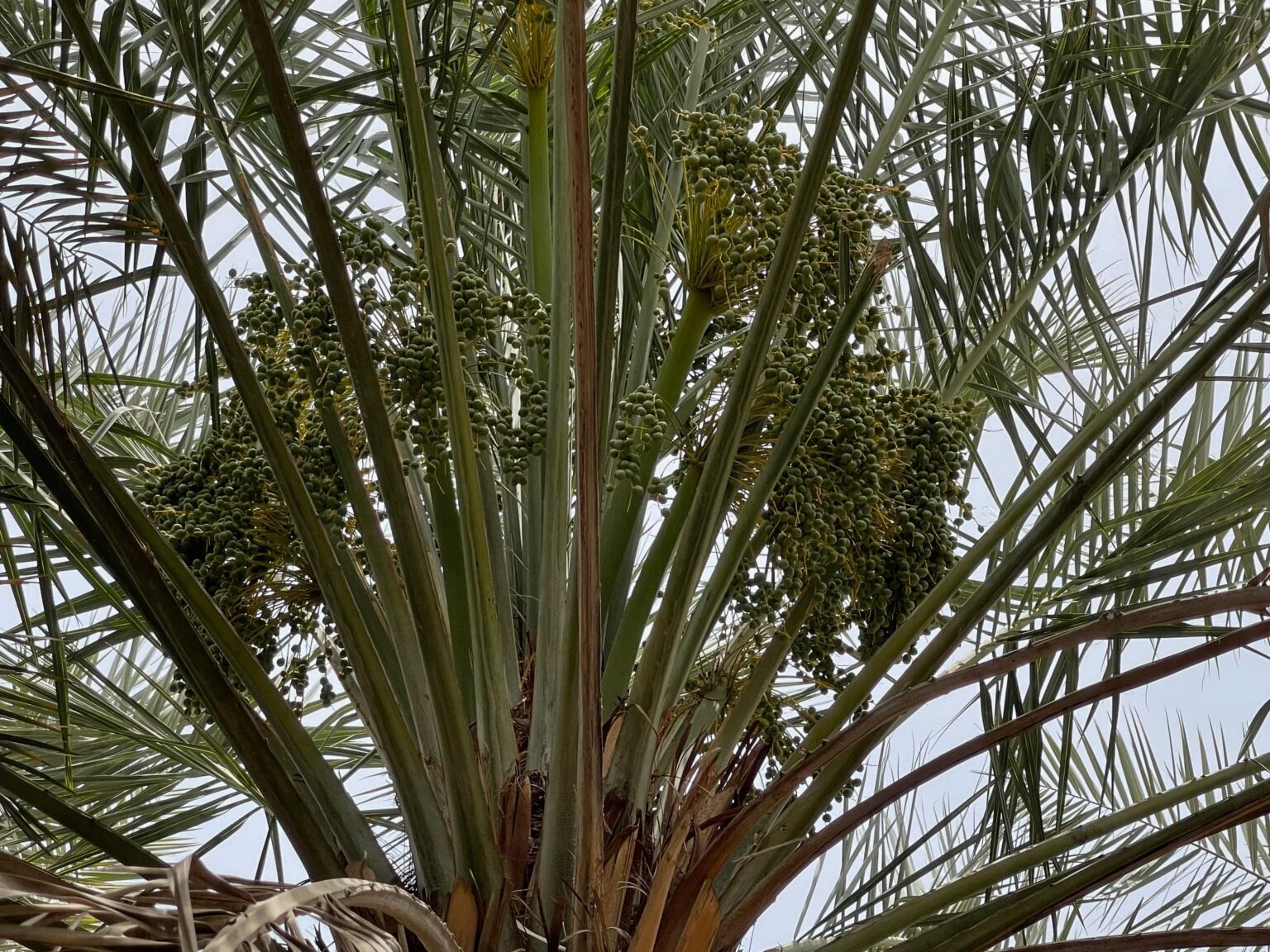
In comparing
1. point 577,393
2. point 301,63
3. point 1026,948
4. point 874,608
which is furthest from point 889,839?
point 577,393

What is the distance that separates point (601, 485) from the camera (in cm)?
200

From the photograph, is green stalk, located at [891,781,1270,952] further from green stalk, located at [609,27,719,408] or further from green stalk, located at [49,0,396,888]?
green stalk, located at [609,27,719,408]

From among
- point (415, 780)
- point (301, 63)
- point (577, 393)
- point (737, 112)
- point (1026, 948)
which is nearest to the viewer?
point (577, 393)

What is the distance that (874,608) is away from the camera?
209cm

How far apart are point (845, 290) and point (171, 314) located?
2755mm

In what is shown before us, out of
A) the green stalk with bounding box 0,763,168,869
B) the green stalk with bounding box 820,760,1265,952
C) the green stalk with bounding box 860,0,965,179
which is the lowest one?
the green stalk with bounding box 0,763,168,869

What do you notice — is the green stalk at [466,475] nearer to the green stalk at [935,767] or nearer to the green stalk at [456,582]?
the green stalk at [456,582]

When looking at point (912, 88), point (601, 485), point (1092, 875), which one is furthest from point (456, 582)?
point (912, 88)

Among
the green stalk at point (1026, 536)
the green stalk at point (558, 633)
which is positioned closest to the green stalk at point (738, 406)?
the green stalk at point (558, 633)

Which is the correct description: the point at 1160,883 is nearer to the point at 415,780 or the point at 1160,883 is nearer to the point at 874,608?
the point at 874,608

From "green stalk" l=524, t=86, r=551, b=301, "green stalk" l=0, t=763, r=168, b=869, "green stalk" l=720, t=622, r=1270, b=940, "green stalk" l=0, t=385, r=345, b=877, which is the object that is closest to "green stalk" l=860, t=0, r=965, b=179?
"green stalk" l=524, t=86, r=551, b=301

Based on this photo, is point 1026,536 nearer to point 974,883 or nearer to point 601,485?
point 974,883

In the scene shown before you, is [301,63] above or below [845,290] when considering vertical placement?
above

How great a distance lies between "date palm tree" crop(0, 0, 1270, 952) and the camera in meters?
1.48
